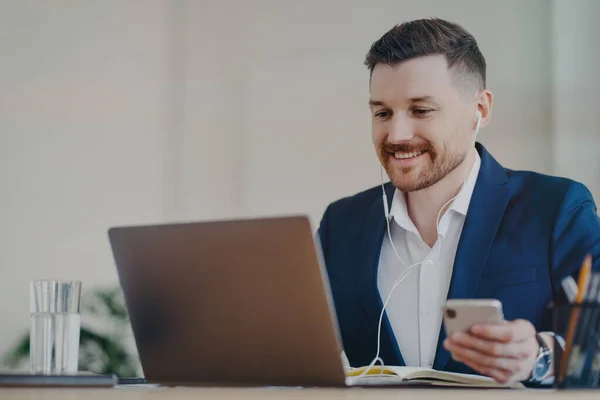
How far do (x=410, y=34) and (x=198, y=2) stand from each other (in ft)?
8.90

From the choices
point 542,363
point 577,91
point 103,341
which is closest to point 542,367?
point 542,363

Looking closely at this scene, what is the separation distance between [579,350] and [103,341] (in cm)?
354

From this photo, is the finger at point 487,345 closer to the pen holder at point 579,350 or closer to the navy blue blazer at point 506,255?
the pen holder at point 579,350

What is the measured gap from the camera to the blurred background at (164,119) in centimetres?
437

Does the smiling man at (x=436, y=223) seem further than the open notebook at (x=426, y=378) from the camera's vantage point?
Yes

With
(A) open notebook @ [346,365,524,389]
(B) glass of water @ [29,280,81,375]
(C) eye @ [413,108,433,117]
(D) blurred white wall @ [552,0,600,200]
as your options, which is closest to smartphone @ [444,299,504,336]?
(A) open notebook @ [346,365,524,389]

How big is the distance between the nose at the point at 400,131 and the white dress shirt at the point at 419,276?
0.17 m

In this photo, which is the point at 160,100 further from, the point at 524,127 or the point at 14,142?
the point at 524,127

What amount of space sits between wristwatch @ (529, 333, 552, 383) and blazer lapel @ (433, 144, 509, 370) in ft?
1.52

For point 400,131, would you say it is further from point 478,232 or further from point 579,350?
point 579,350

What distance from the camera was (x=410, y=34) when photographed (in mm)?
2123

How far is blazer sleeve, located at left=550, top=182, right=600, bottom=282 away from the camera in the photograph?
1880 mm

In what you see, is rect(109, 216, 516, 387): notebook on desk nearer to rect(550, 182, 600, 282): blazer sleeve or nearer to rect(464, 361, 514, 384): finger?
rect(464, 361, 514, 384): finger

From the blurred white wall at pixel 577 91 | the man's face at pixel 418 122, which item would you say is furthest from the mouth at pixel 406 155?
the blurred white wall at pixel 577 91
